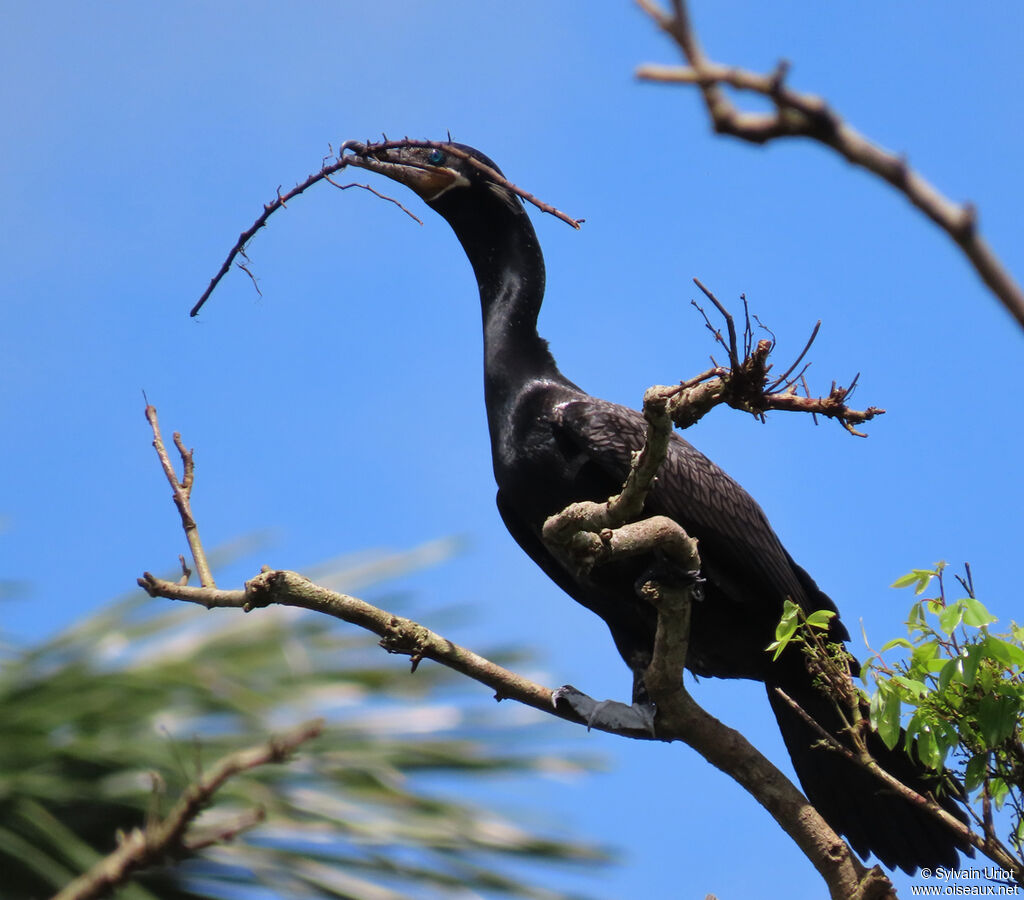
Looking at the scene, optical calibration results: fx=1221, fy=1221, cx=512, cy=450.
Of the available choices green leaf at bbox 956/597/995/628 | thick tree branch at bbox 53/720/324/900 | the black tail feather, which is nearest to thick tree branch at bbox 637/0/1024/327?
thick tree branch at bbox 53/720/324/900

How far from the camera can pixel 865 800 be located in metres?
3.90

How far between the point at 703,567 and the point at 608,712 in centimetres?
59

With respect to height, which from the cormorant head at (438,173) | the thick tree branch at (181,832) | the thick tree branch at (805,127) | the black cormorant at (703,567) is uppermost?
the cormorant head at (438,173)

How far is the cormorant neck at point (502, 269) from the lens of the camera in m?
4.52

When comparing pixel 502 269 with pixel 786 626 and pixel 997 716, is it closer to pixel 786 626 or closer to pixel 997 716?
pixel 786 626

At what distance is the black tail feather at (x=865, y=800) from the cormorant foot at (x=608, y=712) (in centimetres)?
57

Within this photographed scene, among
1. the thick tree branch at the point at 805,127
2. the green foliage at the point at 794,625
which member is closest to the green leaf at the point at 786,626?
the green foliage at the point at 794,625

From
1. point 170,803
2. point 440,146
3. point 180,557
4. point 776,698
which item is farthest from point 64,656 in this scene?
point 776,698

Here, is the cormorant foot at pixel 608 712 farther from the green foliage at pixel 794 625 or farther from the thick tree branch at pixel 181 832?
the thick tree branch at pixel 181 832

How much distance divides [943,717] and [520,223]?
2.39m

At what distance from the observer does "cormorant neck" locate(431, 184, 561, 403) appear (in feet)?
14.8

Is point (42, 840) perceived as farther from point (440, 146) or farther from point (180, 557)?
point (440, 146)

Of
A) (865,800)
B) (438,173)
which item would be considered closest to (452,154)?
(438,173)

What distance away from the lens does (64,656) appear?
8.54 ft
